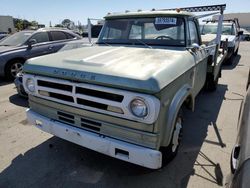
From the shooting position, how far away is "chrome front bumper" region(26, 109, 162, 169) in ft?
7.95

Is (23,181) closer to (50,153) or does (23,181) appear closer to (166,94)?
(50,153)

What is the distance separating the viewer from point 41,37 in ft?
28.7

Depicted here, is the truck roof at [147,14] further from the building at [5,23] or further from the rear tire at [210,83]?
the building at [5,23]

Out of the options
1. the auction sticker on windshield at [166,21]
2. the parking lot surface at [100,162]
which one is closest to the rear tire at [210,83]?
the parking lot surface at [100,162]

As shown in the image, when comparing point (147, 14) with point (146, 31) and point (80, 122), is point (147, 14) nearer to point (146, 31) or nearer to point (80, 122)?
point (146, 31)

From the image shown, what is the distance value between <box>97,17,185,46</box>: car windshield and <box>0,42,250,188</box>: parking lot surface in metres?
1.71

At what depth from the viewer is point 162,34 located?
153 inches

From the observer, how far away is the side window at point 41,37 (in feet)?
28.1

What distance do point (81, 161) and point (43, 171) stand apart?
53 centimetres

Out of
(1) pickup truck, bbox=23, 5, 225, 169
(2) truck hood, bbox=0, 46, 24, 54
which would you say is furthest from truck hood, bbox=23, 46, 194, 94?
(2) truck hood, bbox=0, 46, 24, 54

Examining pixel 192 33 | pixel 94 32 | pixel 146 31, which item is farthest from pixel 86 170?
pixel 94 32

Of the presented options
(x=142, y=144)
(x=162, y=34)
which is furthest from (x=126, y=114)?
(x=162, y=34)

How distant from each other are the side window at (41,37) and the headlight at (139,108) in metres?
7.31

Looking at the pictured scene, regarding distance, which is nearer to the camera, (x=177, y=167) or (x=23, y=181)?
(x=23, y=181)
